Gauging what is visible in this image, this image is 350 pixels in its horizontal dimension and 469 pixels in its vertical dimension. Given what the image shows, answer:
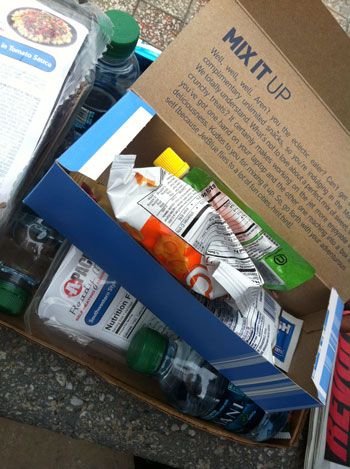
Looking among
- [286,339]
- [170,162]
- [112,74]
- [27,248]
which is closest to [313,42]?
[170,162]

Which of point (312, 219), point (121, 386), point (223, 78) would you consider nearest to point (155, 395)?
point (121, 386)

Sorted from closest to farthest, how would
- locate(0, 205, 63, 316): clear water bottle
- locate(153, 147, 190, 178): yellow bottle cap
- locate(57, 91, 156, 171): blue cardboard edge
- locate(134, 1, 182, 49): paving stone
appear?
locate(57, 91, 156, 171): blue cardboard edge → locate(153, 147, 190, 178): yellow bottle cap → locate(0, 205, 63, 316): clear water bottle → locate(134, 1, 182, 49): paving stone

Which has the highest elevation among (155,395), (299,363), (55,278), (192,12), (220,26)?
(220,26)

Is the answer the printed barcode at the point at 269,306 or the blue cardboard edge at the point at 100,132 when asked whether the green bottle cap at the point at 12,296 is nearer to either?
the blue cardboard edge at the point at 100,132

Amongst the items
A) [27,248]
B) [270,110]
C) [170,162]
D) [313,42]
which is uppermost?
[313,42]

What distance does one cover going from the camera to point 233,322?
24.4 inches

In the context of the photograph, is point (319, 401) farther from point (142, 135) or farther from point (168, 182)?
point (142, 135)

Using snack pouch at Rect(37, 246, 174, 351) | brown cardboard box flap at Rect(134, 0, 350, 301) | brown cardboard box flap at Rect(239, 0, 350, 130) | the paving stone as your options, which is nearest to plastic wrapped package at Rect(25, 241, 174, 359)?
snack pouch at Rect(37, 246, 174, 351)

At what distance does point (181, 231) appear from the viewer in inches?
21.7

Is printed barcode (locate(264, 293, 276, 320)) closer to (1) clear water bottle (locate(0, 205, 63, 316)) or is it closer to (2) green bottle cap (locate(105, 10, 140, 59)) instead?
(1) clear water bottle (locate(0, 205, 63, 316))

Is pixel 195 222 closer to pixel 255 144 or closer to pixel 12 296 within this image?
pixel 255 144

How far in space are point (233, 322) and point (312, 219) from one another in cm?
23

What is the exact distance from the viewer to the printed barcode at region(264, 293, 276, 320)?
70cm

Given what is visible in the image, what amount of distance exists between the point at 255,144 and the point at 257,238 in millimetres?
154
